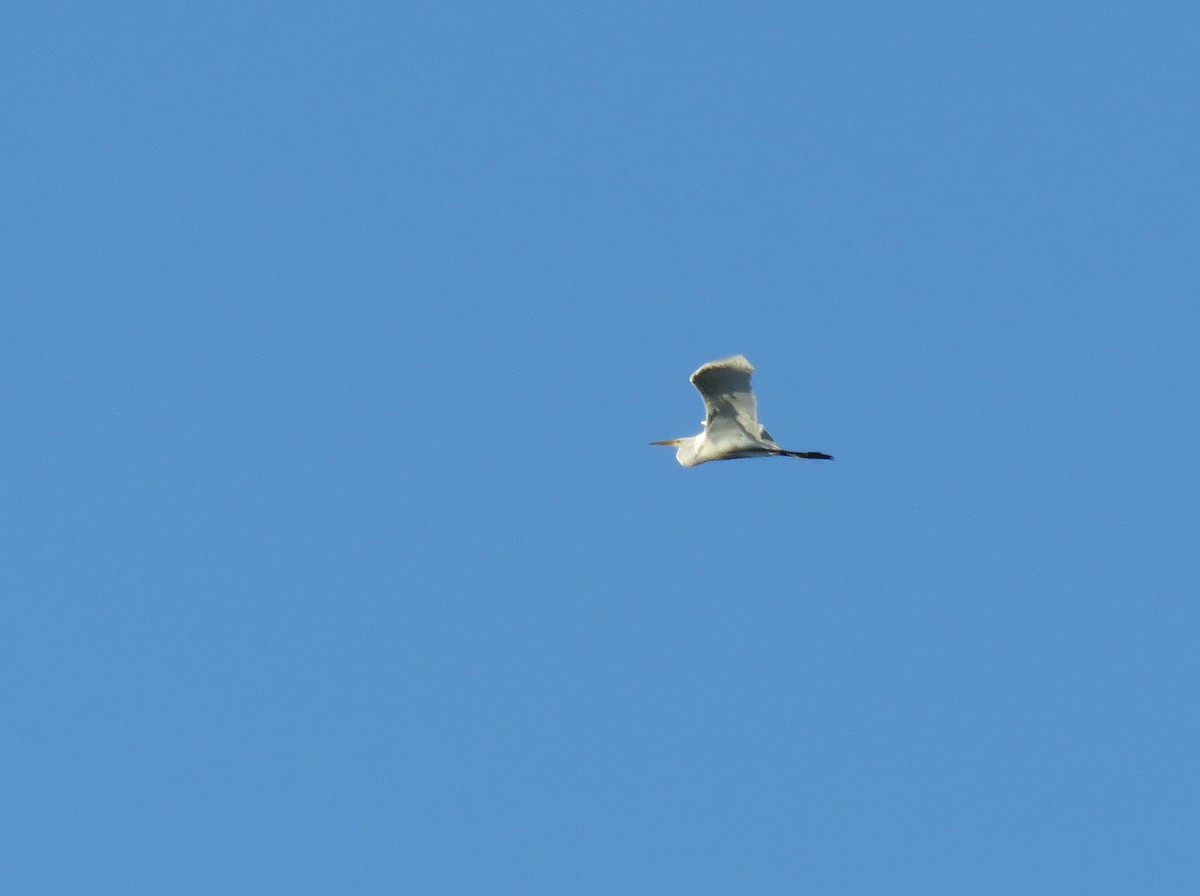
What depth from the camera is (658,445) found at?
42.6 meters

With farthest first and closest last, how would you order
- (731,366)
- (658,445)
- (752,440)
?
1. (658,445)
2. (752,440)
3. (731,366)

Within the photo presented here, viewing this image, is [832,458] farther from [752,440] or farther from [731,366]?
[731,366]

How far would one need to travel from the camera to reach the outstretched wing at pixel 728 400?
110 ft

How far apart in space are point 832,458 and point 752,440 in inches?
84.3

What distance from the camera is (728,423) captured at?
36719 millimetres

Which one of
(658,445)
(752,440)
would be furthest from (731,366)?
(658,445)

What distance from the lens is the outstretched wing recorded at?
1318 inches

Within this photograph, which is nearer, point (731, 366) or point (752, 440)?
point (731, 366)

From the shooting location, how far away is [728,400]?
117 feet

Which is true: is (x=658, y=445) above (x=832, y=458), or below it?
above

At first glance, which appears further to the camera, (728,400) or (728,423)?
(728,423)

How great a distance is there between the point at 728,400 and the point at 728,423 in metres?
1.11

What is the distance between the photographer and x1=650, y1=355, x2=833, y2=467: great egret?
33.9m

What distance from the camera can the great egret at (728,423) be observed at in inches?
1336
